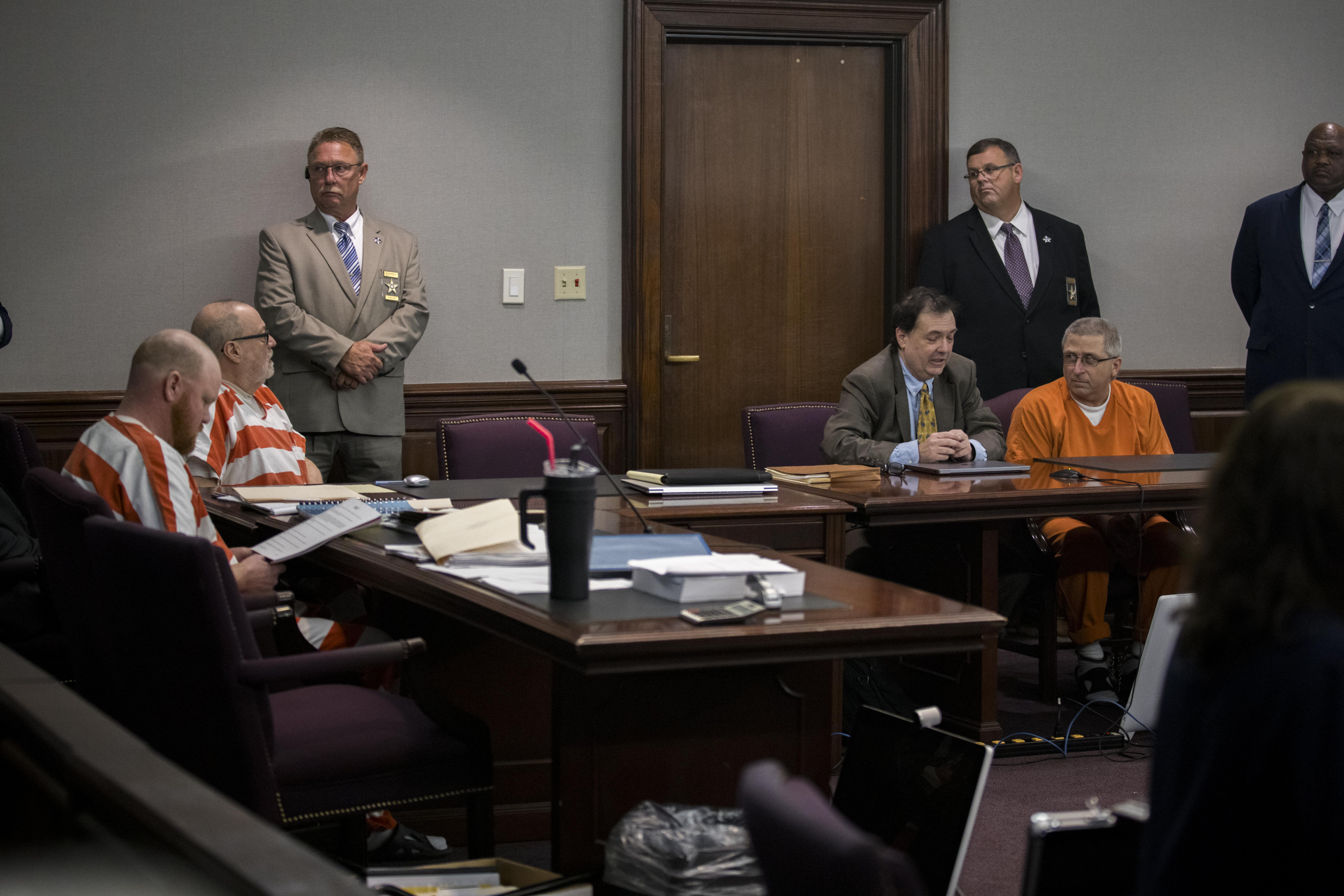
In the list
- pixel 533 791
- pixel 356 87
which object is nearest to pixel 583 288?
pixel 356 87

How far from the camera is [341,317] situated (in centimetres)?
475

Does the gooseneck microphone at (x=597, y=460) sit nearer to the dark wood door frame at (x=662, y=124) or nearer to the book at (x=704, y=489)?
the book at (x=704, y=489)

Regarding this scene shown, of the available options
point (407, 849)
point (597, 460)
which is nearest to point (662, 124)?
point (407, 849)

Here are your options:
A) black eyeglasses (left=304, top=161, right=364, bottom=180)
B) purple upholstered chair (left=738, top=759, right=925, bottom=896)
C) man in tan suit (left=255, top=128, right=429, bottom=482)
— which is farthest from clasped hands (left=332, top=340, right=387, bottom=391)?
purple upholstered chair (left=738, top=759, right=925, bottom=896)

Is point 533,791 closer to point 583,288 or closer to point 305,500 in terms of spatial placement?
point 305,500

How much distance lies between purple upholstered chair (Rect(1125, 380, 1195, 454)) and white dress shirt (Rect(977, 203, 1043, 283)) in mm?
841

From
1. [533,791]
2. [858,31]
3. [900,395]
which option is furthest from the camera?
[858,31]

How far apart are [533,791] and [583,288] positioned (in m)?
2.82

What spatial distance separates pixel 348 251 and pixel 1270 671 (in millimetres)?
4143

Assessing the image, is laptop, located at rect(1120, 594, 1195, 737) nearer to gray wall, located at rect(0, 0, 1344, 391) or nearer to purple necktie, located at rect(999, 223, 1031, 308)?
purple necktie, located at rect(999, 223, 1031, 308)

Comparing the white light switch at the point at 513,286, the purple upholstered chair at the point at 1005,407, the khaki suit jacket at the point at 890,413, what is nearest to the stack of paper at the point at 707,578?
the khaki suit jacket at the point at 890,413

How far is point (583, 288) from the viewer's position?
A: 17.4 feet

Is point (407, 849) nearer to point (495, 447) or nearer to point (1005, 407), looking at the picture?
point (495, 447)

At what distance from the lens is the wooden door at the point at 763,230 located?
5410 millimetres
